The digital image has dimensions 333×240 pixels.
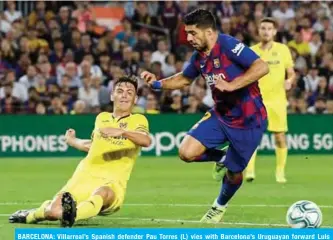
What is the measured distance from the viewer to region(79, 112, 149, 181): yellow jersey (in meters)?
11.2

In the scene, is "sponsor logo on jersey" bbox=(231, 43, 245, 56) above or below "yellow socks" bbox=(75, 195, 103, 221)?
above

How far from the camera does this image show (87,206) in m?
10.4

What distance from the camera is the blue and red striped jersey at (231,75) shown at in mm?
11055

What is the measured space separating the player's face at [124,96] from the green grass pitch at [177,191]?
123 centimetres

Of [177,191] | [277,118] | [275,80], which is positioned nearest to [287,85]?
[275,80]

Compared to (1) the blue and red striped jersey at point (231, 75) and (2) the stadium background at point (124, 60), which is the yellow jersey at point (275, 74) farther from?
(2) the stadium background at point (124, 60)

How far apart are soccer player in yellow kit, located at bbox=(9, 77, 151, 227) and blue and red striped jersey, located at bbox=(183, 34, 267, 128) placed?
77 cm

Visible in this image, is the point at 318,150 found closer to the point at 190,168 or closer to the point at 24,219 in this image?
the point at 190,168

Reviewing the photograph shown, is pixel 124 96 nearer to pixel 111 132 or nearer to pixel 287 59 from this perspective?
pixel 111 132

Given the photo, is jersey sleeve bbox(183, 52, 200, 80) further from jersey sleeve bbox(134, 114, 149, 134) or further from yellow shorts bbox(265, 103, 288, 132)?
yellow shorts bbox(265, 103, 288, 132)

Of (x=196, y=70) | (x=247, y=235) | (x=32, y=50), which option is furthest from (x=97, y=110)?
(x=247, y=235)

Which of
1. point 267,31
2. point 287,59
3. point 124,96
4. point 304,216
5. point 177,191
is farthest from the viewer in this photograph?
point 287,59

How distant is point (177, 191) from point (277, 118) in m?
2.47

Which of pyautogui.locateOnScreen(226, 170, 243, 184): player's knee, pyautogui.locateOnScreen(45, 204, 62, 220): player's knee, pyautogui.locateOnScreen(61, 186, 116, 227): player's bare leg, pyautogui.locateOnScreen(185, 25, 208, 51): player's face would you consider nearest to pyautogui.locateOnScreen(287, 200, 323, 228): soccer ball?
pyautogui.locateOnScreen(226, 170, 243, 184): player's knee
